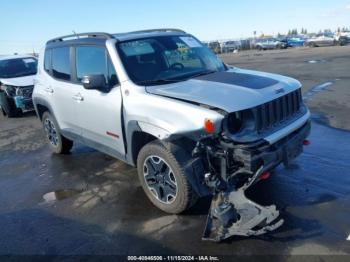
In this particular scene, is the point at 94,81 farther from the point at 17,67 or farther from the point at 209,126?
the point at 17,67

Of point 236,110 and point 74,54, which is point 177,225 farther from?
point 74,54

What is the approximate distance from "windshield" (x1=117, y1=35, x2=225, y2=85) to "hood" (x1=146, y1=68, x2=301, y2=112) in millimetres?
288

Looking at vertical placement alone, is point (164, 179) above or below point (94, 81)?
below

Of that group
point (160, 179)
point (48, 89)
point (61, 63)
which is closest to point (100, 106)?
point (160, 179)

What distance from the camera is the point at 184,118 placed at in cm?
389

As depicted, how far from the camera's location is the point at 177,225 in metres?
4.21

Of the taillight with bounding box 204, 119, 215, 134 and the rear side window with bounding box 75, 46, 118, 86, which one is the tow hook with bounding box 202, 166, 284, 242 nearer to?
the taillight with bounding box 204, 119, 215, 134

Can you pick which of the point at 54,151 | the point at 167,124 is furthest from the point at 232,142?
the point at 54,151

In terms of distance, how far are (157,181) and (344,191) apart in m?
2.30

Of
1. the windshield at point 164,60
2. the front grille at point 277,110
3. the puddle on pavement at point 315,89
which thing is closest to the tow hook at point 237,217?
the front grille at point 277,110

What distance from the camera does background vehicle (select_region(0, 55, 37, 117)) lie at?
11203 mm

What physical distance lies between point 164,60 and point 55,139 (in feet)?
10.5

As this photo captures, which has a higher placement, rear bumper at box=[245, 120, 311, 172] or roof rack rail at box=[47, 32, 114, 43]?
roof rack rail at box=[47, 32, 114, 43]

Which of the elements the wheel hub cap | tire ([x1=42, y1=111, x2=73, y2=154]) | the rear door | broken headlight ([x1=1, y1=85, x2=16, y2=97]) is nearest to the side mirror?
the rear door
